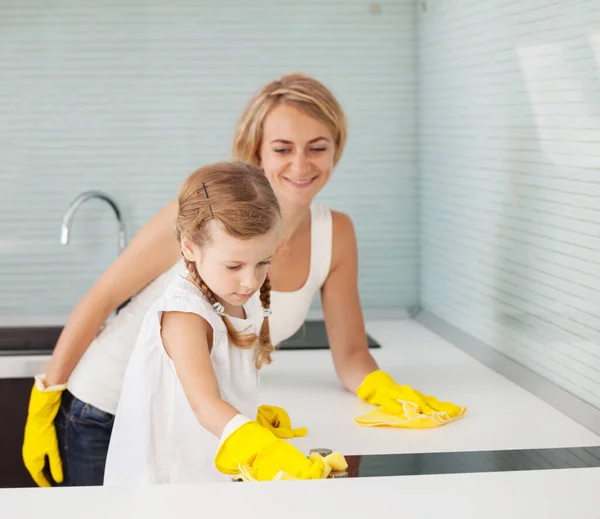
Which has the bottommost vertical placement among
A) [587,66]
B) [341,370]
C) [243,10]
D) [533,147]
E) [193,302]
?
[341,370]

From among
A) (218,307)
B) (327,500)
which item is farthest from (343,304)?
(327,500)

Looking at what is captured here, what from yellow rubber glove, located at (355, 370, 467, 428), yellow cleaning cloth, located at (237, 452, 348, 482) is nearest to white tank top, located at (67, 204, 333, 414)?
yellow rubber glove, located at (355, 370, 467, 428)

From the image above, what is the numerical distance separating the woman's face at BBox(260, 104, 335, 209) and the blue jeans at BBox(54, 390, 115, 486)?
483 millimetres

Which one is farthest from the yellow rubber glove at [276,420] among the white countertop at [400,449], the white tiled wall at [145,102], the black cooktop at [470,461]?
the white tiled wall at [145,102]

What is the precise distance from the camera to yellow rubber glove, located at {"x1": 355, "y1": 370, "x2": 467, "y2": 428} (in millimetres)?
1497

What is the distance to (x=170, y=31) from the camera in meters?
2.53

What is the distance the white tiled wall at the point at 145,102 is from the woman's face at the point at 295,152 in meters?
0.94

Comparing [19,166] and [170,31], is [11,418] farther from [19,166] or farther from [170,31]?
[170,31]

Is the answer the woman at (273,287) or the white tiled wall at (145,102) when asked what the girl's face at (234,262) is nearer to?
the woman at (273,287)

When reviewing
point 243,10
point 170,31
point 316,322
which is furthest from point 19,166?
point 316,322

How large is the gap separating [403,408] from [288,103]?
0.55 m

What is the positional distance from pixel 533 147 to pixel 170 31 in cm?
119

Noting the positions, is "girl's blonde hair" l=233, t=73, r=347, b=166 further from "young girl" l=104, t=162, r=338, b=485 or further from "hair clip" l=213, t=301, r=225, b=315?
"hair clip" l=213, t=301, r=225, b=315

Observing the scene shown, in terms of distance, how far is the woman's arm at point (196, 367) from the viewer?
3.82 ft
